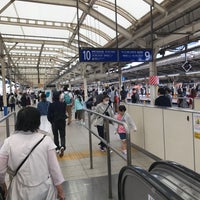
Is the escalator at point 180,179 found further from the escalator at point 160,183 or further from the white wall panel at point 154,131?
the white wall panel at point 154,131

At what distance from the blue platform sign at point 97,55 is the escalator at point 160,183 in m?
5.93

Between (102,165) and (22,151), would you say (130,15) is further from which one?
(22,151)

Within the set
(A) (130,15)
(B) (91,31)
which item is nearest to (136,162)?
(A) (130,15)

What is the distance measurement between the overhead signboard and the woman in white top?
5.84m

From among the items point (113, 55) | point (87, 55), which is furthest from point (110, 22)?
point (87, 55)

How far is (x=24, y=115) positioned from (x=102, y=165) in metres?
3.22

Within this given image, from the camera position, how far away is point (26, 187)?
84.1 inches

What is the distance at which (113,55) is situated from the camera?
336 inches

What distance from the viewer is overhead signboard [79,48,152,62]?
26.4 feet

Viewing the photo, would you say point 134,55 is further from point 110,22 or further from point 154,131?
point 154,131

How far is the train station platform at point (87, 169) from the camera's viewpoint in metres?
3.77

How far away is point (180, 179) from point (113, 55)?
681cm

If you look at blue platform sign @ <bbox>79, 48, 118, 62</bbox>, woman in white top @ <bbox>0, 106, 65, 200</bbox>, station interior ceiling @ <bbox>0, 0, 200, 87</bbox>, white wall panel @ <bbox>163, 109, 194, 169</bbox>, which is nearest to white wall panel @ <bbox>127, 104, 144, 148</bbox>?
white wall panel @ <bbox>163, 109, 194, 169</bbox>

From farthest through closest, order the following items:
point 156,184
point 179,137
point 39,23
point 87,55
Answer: point 39,23
point 87,55
point 179,137
point 156,184
